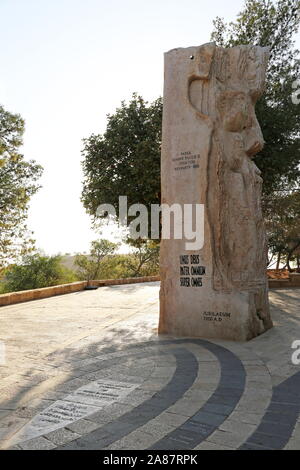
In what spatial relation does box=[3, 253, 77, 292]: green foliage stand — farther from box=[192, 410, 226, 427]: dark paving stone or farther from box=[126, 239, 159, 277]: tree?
box=[192, 410, 226, 427]: dark paving stone

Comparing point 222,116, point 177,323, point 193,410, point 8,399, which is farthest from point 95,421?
point 222,116

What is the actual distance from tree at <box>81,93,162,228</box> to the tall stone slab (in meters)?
5.78

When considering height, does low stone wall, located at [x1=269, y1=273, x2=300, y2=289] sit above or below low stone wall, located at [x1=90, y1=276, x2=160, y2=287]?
above

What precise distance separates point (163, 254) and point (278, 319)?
9.97ft

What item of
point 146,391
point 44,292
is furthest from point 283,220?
point 146,391

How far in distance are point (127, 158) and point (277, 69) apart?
21.9ft

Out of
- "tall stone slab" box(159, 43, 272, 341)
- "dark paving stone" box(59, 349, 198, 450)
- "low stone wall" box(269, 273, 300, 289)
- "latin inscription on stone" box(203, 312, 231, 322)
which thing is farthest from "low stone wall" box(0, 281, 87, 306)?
"dark paving stone" box(59, 349, 198, 450)

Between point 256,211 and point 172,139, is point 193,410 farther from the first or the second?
point 172,139

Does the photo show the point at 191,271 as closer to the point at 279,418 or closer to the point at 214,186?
the point at 214,186

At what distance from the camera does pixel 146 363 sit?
5316 millimetres

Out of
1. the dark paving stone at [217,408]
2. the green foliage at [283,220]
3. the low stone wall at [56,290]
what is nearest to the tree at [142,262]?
the green foliage at [283,220]

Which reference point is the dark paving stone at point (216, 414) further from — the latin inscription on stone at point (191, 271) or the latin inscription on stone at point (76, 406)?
the latin inscription on stone at point (191, 271)

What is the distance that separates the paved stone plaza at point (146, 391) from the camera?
10.2 ft

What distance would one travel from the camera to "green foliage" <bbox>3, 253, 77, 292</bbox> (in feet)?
85.1
